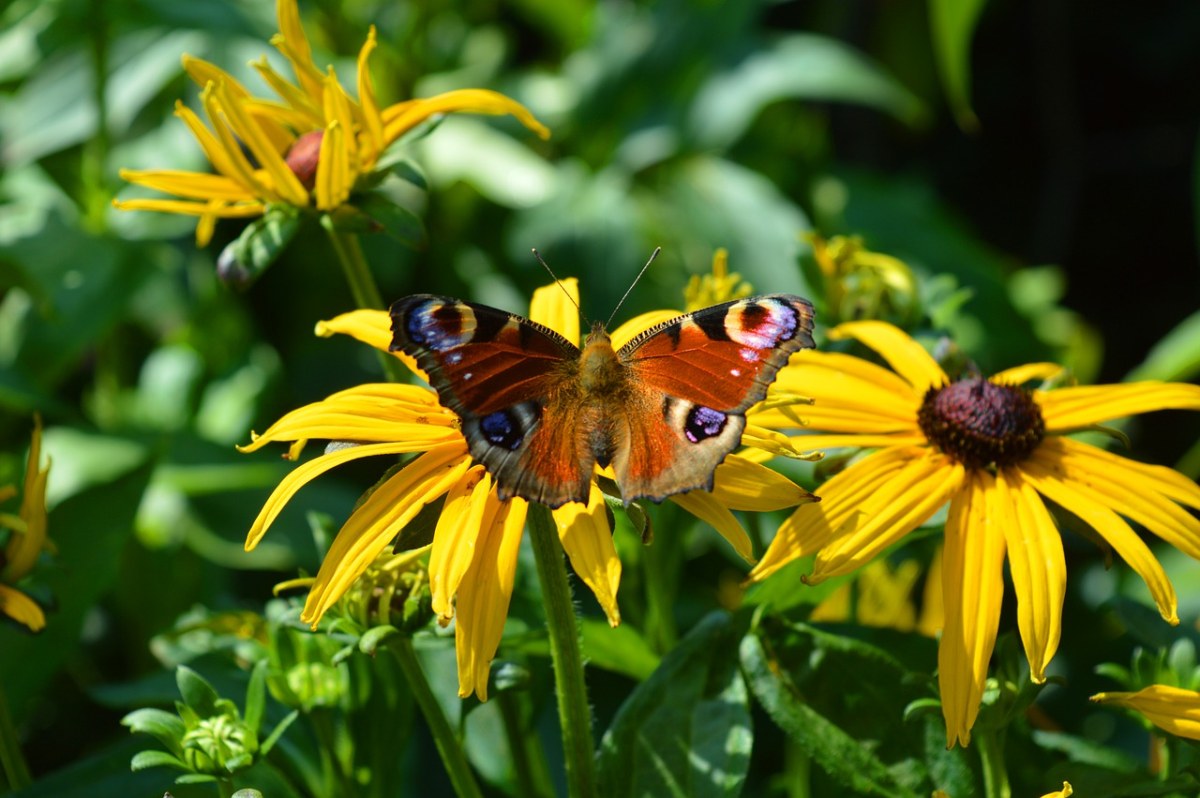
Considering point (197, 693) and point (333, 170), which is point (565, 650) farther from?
point (333, 170)

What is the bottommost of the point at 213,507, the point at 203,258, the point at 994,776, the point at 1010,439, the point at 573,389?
the point at 213,507

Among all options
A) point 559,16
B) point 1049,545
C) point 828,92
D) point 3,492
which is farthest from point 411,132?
point 559,16

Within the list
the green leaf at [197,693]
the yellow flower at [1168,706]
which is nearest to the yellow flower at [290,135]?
the green leaf at [197,693]

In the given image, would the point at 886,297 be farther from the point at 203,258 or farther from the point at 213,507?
the point at 203,258

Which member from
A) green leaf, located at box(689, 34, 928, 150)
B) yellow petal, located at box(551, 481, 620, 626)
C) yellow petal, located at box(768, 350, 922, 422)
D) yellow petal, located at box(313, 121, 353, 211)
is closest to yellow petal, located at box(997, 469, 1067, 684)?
yellow petal, located at box(768, 350, 922, 422)

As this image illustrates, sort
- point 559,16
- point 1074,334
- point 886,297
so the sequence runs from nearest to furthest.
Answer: point 886,297, point 1074,334, point 559,16

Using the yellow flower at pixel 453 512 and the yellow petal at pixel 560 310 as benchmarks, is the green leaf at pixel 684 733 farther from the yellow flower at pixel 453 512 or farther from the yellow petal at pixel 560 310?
the yellow petal at pixel 560 310
